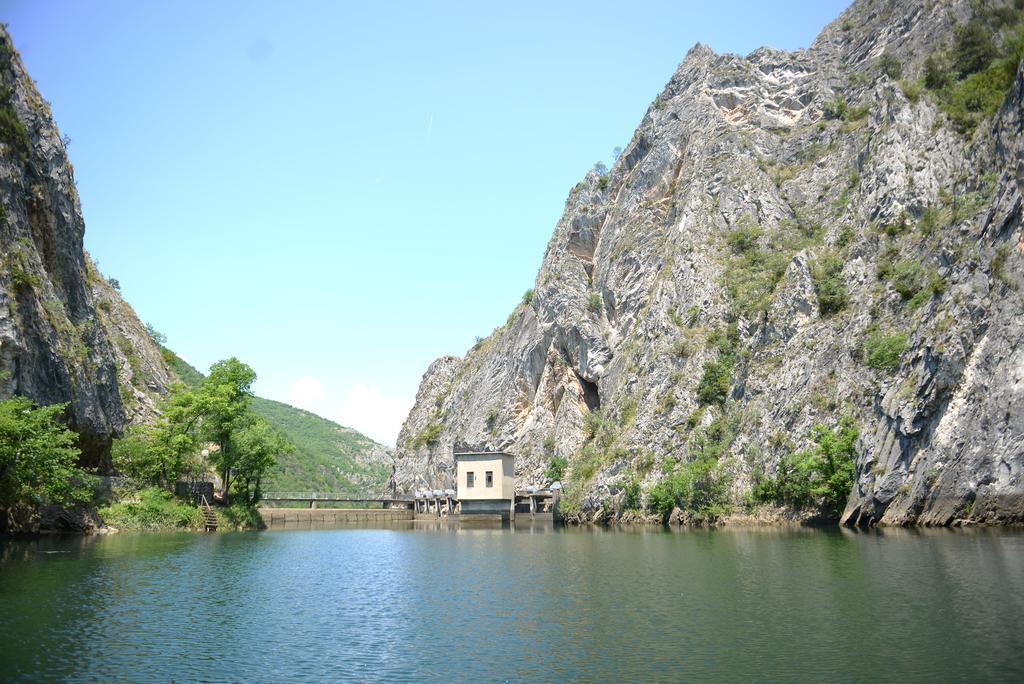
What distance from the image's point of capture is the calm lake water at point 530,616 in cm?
1499

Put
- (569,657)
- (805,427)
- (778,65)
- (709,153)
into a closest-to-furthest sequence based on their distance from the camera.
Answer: (569,657) < (805,427) < (709,153) < (778,65)

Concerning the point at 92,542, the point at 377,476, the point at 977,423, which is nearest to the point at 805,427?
the point at 977,423

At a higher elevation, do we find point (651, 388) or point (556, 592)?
point (651, 388)

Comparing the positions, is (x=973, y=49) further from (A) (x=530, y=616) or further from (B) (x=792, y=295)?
(A) (x=530, y=616)

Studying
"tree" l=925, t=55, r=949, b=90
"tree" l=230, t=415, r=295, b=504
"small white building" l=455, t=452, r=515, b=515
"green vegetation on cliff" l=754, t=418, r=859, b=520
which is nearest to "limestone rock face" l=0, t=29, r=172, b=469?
"tree" l=230, t=415, r=295, b=504

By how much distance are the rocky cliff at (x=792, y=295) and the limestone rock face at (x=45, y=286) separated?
154ft

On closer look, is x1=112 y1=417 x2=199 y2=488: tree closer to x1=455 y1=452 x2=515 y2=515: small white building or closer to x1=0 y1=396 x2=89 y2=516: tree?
x1=0 y1=396 x2=89 y2=516: tree

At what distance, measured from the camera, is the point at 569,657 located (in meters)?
16.2

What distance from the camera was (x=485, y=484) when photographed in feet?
291

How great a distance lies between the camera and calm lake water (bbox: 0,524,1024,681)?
590 inches

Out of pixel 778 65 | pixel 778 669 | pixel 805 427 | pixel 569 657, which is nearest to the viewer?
pixel 778 669

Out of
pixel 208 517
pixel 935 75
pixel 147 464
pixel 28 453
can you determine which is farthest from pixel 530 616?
pixel 935 75

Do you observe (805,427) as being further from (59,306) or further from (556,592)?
(59,306)

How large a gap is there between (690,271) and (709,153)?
1930 centimetres
